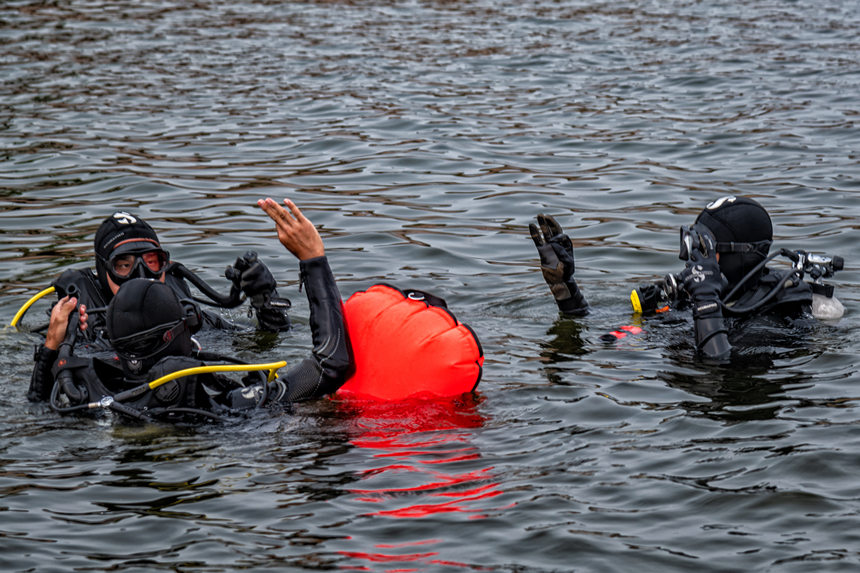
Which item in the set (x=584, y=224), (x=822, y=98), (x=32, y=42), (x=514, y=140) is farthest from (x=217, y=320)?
(x=32, y=42)

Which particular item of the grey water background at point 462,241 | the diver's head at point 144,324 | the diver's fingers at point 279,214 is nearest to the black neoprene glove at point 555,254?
the grey water background at point 462,241

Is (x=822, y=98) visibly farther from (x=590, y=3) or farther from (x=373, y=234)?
(x=590, y=3)

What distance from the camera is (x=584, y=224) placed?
10.6 m

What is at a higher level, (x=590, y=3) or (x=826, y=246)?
(x=590, y=3)

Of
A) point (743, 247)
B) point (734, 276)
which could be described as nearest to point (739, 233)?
point (743, 247)

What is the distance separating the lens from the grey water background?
16.4ft

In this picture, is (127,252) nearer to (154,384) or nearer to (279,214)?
(154,384)

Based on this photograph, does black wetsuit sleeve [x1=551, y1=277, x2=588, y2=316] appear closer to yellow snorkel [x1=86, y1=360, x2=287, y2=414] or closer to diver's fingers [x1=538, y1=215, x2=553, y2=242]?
diver's fingers [x1=538, y1=215, x2=553, y2=242]

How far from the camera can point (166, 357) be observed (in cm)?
591

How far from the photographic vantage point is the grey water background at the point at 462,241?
500 centimetres

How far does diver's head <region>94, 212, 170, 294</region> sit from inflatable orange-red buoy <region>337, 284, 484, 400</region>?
5.64ft

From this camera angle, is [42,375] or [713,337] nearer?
[42,375]

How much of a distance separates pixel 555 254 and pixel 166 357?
9.99 feet

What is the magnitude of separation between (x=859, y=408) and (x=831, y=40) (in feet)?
45.2
